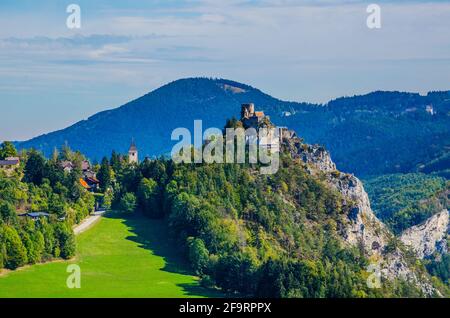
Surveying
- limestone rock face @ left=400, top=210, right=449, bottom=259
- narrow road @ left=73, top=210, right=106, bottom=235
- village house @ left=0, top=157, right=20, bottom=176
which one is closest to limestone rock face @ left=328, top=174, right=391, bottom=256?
narrow road @ left=73, top=210, right=106, bottom=235

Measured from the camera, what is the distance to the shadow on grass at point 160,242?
93.5 meters

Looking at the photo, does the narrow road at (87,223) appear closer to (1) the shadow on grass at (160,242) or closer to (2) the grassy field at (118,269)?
(2) the grassy field at (118,269)

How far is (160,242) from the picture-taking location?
108 m

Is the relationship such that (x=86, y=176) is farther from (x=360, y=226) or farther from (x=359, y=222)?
(x=360, y=226)

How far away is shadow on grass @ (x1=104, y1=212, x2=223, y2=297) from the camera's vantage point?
9350cm

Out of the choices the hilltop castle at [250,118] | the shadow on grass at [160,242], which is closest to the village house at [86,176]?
the shadow on grass at [160,242]

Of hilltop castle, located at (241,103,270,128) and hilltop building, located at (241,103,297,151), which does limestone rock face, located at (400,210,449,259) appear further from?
hilltop castle, located at (241,103,270,128)

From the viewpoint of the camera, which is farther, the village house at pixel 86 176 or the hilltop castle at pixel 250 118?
the hilltop castle at pixel 250 118

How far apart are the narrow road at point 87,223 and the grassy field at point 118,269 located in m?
0.69

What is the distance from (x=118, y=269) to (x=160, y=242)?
995cm

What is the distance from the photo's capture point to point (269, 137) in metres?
126

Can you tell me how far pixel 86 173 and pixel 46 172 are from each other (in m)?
14.9
